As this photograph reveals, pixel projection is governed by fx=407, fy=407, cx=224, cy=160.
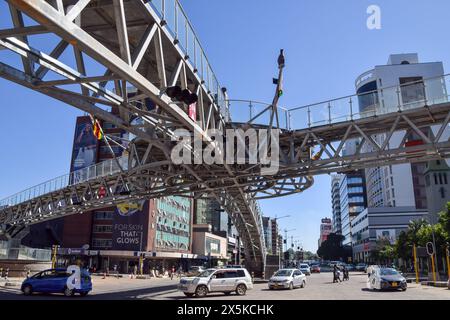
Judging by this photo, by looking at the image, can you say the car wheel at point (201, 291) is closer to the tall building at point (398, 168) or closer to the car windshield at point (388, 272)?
the car windshield at point (388, 272)

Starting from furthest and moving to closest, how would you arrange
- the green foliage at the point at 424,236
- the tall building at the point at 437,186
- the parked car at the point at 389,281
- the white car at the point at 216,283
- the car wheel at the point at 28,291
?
the tall building at the point at 437,186 < the green foliage at the point at 424,236 < the parked car at the point at 389,281 < the car wheel at the point at 28,291 < the white car at the point at 216,283

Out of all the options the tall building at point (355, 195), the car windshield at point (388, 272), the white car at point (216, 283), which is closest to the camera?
the white car at point (216, 283)

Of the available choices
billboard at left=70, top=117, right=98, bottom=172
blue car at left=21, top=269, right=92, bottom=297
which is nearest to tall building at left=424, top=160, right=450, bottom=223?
blue car at left=21, top=269, right=92, bottom=297

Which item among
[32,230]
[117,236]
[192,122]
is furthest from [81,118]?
[192,122]

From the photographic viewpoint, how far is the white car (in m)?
22.2

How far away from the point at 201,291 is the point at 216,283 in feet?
3.44

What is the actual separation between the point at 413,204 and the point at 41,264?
316ft

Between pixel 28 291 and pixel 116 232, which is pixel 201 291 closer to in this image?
pixel 28 291

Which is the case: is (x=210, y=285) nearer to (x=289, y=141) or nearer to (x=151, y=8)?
(x=289, y=141)

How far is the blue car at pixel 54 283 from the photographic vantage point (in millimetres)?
22183

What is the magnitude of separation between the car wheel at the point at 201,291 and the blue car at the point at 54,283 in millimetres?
6232

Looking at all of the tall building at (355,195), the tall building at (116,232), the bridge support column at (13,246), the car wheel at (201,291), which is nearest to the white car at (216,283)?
the car wheel at (201,291)

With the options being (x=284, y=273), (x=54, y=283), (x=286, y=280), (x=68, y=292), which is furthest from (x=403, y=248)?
(x=54, y=283)

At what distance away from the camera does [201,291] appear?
22.2 metres
